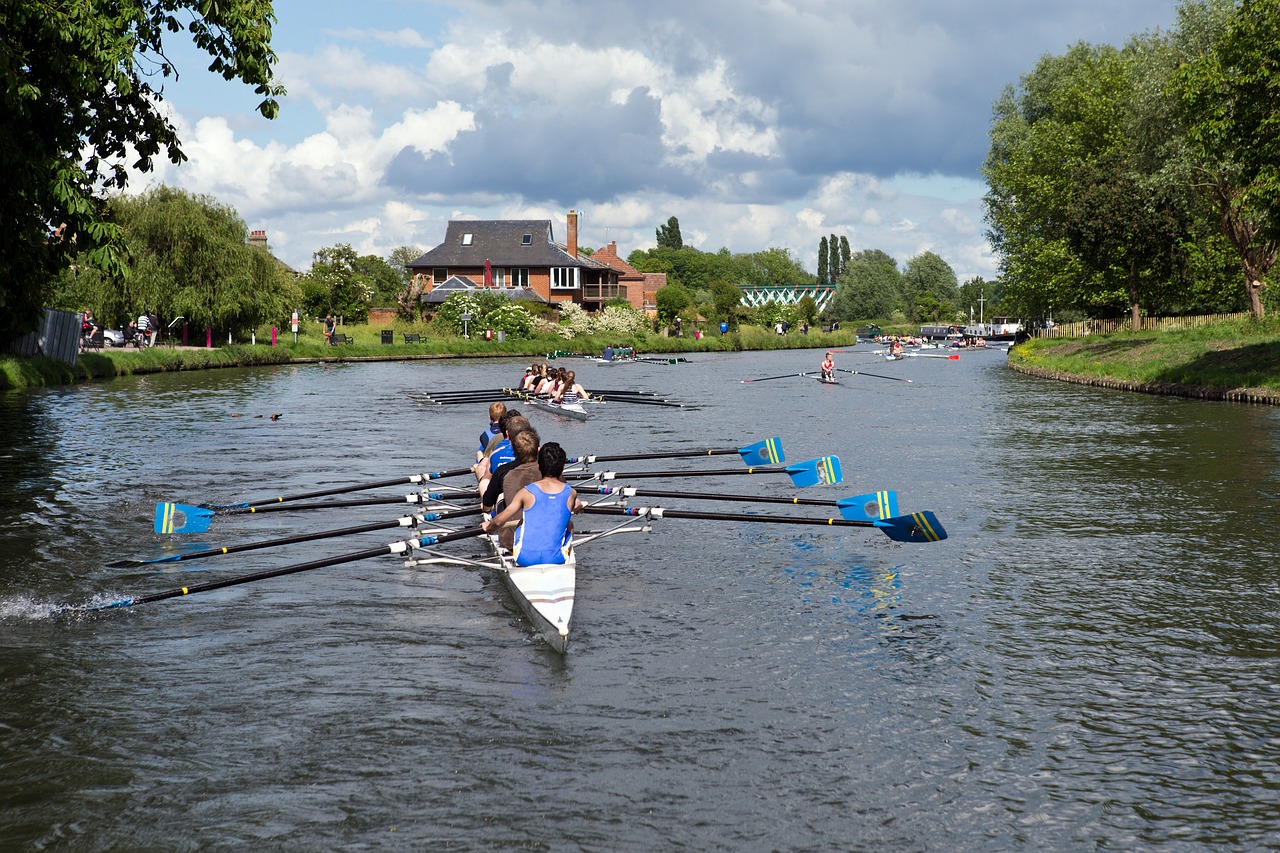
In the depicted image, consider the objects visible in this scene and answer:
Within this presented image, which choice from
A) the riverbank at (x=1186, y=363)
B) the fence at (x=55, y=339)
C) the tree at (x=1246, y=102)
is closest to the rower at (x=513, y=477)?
the tree at (x=1246, y=102)

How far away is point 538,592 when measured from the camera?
10117 millimetres

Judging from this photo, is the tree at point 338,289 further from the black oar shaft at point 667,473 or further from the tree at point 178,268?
the black oar shaft at point 667,473

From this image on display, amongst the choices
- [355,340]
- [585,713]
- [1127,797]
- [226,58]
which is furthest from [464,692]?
[355,340]

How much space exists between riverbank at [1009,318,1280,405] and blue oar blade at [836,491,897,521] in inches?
979

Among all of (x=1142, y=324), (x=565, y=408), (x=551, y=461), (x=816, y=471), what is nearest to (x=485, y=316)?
(x=1142, y=324)

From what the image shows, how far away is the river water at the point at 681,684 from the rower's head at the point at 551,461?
158 centimetres

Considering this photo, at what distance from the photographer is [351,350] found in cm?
6681

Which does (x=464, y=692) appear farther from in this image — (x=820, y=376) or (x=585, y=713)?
(x=820, y=376)

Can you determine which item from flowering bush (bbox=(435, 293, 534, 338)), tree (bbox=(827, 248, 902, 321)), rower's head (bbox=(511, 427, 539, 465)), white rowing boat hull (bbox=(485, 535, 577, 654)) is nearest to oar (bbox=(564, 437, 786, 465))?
rower's head (bbox=(511, 427, 539, 465))

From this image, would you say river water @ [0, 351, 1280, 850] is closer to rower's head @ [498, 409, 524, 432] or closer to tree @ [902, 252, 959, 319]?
rower's head @ [498, 409, 524, 432]

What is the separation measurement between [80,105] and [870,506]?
12.3 metres

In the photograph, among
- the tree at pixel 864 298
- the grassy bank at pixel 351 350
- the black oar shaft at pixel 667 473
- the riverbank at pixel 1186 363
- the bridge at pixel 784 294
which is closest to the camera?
the black oar shaft at pixel 667 473

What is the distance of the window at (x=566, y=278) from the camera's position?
103812mm

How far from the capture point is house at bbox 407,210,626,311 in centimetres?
10300
